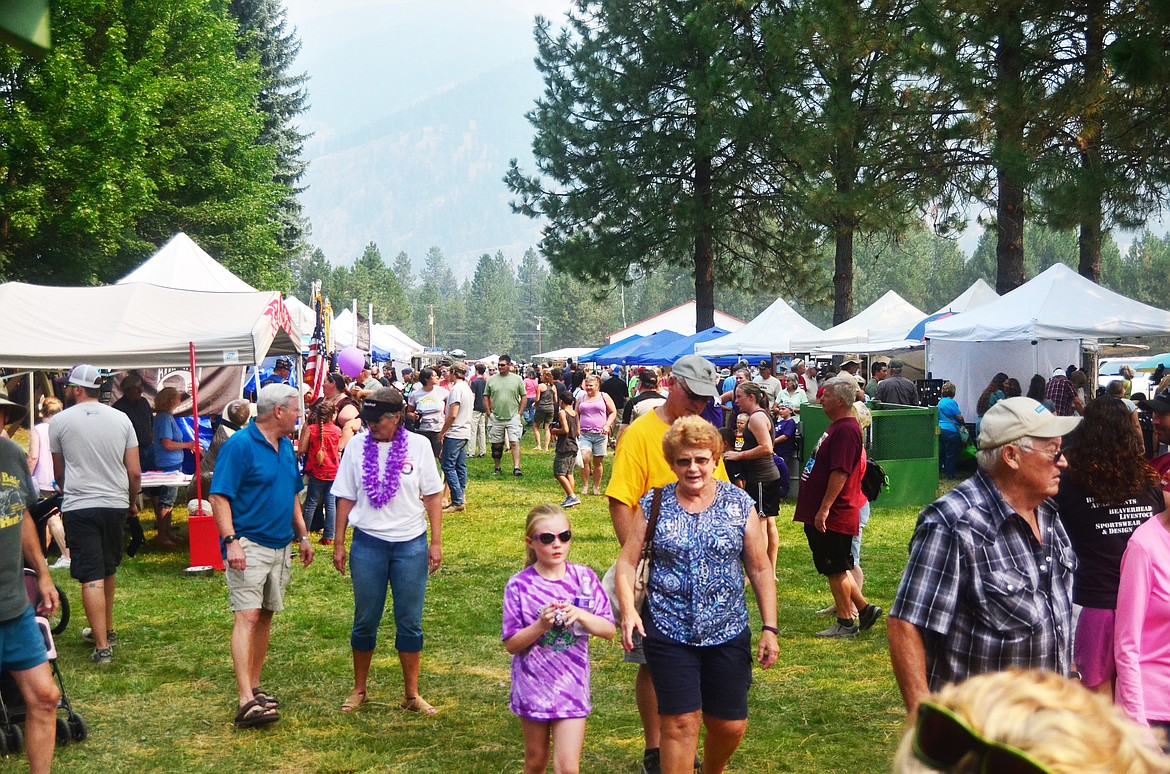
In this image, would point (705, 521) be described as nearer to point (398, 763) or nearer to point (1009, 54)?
point (398, 763)

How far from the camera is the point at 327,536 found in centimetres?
1224

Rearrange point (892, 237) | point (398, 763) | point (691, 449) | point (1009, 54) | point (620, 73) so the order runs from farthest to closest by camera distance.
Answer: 1. point (620, 73)
2. point (892, 237)
3. point (1009, 54)
4. point (398, 763)
5. point (691, 449)

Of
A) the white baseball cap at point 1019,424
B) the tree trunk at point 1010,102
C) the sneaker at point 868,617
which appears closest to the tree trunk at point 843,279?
the tree trunk at point 1010,102

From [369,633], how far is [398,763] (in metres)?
0.88

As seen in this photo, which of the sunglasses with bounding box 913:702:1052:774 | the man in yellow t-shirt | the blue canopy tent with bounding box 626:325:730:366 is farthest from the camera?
the blue canopy tent with bounding box 626:325:730:366

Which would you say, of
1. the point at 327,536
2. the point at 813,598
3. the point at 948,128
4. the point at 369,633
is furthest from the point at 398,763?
the point at 948,128

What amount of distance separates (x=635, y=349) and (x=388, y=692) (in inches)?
943

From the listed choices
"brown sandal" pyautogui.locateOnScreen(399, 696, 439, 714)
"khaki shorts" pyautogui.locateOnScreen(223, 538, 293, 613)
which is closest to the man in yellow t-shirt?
"brown sandal" pyautogui.locateOnScreen(399, 696, 439, 714)

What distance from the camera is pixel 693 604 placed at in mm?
4305

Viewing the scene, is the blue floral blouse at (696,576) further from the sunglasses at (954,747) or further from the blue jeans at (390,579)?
the sunglasses at (954,747)

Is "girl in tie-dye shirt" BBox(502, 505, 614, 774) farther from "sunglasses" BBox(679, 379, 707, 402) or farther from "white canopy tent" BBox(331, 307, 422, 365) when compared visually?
"white canopy tent" BBox(331, 307, 422, 365)

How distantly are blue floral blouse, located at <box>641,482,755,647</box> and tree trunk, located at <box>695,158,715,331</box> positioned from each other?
25.1 m

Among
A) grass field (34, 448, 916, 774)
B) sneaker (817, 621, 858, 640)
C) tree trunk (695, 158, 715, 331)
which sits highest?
tree trunk (695, 158, 715, 331)

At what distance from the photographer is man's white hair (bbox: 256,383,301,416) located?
6277 millimetres
